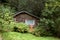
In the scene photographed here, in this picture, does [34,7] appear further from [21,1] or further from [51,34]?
[51,34]

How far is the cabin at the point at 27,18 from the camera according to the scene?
25.8 meters

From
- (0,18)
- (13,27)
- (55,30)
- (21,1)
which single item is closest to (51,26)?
(55,30)

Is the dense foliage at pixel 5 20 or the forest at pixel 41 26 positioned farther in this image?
the forest at pixel 41 26

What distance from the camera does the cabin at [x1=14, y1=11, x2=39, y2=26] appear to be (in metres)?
25.8

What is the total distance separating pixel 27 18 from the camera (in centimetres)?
2602

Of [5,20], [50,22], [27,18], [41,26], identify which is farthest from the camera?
[27,18]

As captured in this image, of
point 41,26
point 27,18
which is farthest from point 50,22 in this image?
point 27,18

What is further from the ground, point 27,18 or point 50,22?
point 27,18

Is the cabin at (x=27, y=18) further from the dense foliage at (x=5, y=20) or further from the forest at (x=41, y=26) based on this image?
the dense foliage at (x=5, y=20)

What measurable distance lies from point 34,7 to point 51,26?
678cm

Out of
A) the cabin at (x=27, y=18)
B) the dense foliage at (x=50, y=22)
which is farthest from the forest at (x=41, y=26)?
the cabin at (x=27, y=18)

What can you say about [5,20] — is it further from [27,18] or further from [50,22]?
[27,18]

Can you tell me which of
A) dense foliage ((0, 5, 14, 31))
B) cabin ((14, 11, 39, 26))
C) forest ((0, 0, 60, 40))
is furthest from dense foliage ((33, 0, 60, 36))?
cabin ((14, 11, 39, 26))

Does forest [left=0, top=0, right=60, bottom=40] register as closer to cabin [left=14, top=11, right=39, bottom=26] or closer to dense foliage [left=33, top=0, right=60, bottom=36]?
dense foliage [left=33, top=0, right=60, bottom=36]
